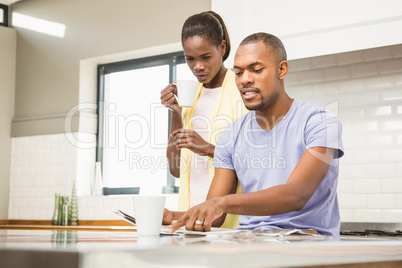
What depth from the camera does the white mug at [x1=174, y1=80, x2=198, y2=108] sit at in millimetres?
2092

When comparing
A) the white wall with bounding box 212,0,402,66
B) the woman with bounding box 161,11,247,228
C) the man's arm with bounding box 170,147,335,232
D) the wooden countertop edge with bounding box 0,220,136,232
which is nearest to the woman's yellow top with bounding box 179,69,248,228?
the woman with bounding box 161,11,247,228

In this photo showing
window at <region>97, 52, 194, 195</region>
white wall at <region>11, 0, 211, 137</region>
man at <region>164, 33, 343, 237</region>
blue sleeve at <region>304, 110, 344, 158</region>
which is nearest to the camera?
man at <region>164, 33, 343, 237</region>

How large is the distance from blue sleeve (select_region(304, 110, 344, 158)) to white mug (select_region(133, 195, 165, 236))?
0.63m

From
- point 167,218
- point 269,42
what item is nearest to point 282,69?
point 269,42

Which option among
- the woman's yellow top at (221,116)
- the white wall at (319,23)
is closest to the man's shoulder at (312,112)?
the woman's yellow top at (221,116)

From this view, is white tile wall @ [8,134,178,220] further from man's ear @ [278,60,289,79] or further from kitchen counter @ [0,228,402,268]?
kitchen counter @ [0,228,402,268]

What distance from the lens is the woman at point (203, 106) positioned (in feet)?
6.78

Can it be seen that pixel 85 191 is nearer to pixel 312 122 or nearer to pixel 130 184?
pixel 130 184

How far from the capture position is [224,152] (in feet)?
5.87

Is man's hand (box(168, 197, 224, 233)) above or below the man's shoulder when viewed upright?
below

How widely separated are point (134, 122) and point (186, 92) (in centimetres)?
257

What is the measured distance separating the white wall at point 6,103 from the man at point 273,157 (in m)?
3.62

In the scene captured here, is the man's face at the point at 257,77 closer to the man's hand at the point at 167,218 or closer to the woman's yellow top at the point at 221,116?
the woman's yellow top at the point at 221,116

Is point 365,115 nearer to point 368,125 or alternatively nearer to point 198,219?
point 368,125
